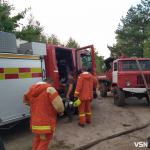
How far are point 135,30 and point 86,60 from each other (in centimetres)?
1607

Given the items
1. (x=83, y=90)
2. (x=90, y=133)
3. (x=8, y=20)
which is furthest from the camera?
(x=8, y=20)

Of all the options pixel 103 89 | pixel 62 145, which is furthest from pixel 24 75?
pixel 103 89

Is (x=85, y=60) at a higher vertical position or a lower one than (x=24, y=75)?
higher

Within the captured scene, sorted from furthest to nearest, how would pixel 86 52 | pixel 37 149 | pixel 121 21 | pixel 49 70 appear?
1. pixel 121 21
2. pixel 86 52
3. pixel 49 70
4. pixel 37 149

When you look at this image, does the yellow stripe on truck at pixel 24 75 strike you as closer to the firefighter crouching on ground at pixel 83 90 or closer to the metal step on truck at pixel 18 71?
the metal step on truck at pixel 18 71

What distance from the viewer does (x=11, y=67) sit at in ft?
12.6

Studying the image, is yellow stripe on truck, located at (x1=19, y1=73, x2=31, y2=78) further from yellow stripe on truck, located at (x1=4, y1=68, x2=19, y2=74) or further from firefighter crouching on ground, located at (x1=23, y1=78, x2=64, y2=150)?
firefighter crouching on ground, located at (x1=23, y1=78, x2=64, y2=150)

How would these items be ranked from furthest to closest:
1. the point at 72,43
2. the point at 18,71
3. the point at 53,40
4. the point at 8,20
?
the point at 72,43
the point at 53,40
the point at 8,20
the point at 18,71

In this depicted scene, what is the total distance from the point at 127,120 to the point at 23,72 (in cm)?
373

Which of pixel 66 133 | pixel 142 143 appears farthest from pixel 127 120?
pixel 66 133

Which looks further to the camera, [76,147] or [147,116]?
[147,116]

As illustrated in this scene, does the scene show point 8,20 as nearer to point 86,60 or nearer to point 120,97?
point 86,60

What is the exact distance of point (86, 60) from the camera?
655 centimetres

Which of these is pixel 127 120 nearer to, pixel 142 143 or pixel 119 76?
pixel 142 143
